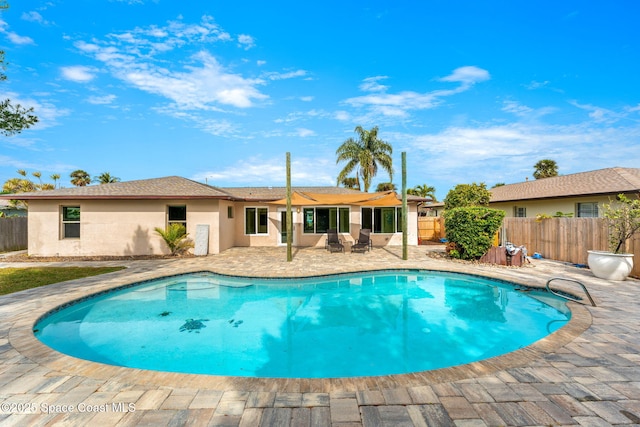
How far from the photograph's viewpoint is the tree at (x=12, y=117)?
25.8 feet

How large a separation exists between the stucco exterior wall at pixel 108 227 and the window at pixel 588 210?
→ 1930 centimetres

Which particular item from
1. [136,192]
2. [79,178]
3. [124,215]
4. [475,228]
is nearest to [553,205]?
[475,228]

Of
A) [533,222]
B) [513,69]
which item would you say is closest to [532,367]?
[533,222]

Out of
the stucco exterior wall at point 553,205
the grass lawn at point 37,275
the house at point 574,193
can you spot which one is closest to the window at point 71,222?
the grass lawn at point 37,275

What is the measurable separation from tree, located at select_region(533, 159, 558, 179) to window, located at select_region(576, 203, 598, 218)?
21.8 metres

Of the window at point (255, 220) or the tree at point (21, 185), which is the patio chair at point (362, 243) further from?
the tree at point (21, 185)

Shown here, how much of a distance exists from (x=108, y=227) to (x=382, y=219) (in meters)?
14.4

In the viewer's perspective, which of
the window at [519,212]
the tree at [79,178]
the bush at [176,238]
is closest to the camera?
the bush at [176,238]

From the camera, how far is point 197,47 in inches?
499

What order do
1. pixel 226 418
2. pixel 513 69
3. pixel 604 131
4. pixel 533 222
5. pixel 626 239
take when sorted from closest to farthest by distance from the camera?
1. pixel 226 418
2. pixel 626 239
3. pixel 533 222
4. pixel 513 69
5. pixel 604 131

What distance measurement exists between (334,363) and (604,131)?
24.3 metres

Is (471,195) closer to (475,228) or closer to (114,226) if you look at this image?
(475,228)

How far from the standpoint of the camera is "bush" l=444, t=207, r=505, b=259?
10945 mm

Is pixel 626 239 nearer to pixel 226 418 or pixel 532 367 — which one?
pixel 532 367
